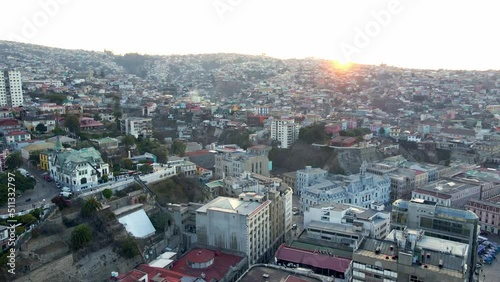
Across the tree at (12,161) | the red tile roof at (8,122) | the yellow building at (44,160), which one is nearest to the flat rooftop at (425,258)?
the yellow building at (44,160)

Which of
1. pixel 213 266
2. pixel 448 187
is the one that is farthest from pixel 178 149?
pixel 448 187

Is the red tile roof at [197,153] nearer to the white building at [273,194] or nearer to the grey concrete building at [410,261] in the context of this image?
the white building at [273,194]

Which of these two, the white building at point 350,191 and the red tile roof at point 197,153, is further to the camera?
the red tile roof at point 197,153

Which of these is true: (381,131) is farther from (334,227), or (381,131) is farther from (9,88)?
(9,88)

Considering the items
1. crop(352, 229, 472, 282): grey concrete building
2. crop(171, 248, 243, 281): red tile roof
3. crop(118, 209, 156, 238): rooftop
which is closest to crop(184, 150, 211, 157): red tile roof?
crop(118, 209, 156, 238): rooftop

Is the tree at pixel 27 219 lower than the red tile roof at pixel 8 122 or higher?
lower

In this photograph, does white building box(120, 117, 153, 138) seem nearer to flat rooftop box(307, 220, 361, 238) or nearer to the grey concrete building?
flat rooftop box(307, 220, 361, 238)

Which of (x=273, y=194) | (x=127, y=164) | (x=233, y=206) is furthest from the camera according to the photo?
(x=127, y=164)
